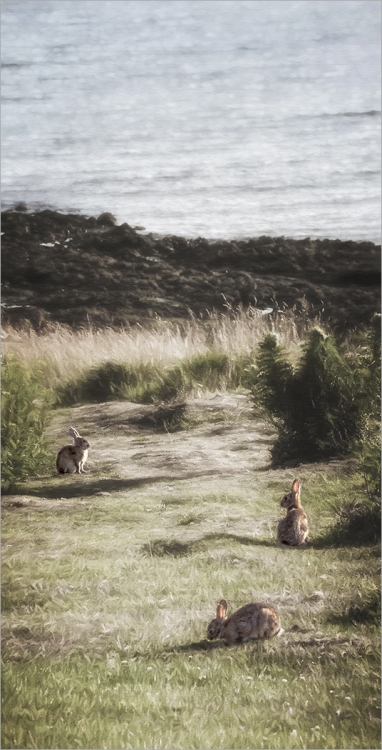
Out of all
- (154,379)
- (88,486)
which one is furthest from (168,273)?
(88,486)

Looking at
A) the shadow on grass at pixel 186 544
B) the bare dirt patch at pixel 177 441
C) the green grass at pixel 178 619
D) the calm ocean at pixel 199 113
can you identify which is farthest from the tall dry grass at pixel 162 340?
the shadow on grass at pixel 186 544

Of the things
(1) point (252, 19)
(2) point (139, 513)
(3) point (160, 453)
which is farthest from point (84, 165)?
(2) point (139, 513)

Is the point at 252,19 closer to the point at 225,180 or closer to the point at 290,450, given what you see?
the point at 225,180

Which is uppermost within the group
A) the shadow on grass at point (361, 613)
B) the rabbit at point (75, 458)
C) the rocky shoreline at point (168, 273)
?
the rocky shoreline at point (168, 273)

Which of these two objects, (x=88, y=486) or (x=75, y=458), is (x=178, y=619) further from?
(x=75, y=458)

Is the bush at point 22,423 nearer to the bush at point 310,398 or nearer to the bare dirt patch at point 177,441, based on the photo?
the bare dirt patch at point 177,441
